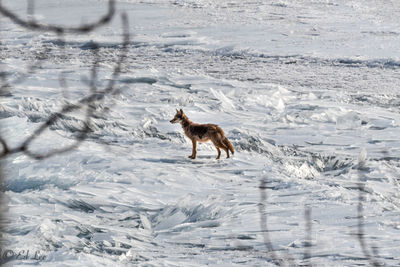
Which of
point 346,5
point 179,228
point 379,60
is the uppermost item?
point 346,5

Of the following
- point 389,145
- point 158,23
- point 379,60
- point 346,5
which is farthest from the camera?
point 346,5

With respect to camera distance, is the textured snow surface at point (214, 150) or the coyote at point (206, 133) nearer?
the textured snow surface at point (214, 150)

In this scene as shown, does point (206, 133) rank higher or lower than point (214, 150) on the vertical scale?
higher

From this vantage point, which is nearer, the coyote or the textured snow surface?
the textured snow surface

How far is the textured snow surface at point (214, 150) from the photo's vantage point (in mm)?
3408

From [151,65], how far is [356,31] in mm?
4254

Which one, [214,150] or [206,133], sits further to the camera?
[214,150]

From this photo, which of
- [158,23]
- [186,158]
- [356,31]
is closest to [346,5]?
[356,31]

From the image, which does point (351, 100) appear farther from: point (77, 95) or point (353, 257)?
point (353, 257)

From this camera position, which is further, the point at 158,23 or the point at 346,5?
the point at 346,5

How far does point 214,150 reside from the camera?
17.5ft

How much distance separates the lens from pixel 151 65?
9.11 meters

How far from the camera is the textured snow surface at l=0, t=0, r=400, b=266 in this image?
341cm

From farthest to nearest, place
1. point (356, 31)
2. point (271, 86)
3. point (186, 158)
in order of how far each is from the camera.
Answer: point (356, 31) < point (271, 86) < point (186, 158)
